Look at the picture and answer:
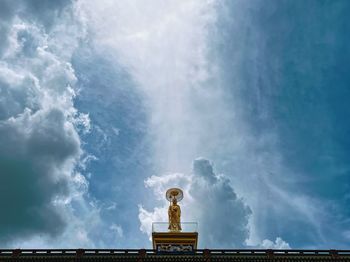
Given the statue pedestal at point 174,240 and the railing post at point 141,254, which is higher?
the statue pedestal at point 174,240

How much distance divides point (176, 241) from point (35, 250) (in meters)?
12.2

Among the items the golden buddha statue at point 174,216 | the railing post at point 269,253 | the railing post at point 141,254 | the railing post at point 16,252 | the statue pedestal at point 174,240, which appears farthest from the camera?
the golden buddha statue at point 174,216

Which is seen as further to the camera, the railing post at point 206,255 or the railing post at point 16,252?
the railing post at point 206,255

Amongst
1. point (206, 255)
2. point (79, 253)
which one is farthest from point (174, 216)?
point (79, 253)

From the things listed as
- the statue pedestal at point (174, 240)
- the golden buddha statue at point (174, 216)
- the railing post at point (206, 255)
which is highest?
the golden buddha statue at point (174, 216)

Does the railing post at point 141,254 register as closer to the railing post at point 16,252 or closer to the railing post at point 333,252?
the railing post at point 16,252

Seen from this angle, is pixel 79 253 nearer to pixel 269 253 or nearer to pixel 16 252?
pixel 16 252

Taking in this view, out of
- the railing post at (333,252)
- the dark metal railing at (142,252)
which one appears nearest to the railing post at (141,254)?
the dark metal railing at (142,252)

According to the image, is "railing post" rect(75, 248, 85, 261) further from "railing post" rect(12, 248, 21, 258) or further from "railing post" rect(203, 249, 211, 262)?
"railing post" rect(203, 249, 211, 262)

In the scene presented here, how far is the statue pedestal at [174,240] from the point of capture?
45594mm

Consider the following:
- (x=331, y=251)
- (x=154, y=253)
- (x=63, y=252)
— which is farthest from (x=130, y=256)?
(x=331, y=251)

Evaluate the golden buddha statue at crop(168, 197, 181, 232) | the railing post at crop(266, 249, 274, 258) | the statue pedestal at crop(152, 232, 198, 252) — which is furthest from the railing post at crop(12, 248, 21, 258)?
the railing post at crop(266, 249, 274, 258)

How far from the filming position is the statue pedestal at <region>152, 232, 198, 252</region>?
45.6m

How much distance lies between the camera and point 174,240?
153 feet
